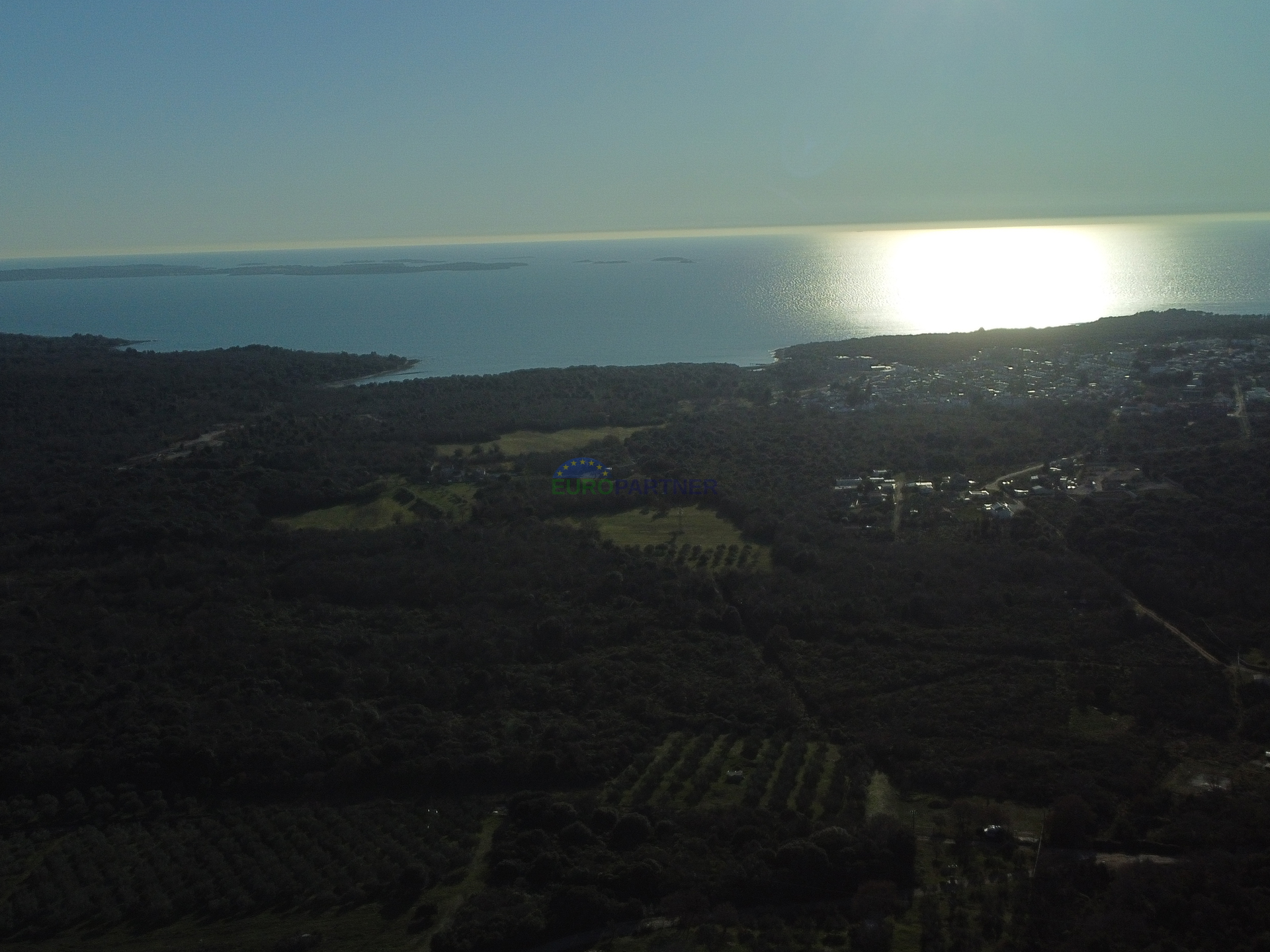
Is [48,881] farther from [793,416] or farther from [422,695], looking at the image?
[793,416]

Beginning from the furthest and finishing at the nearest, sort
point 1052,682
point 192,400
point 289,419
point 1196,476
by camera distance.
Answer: point 192,400 < point 289,419 < point 1196,476 < point 1052,682

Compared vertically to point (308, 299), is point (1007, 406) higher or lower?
lower

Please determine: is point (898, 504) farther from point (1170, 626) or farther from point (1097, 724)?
point (1097, 724)

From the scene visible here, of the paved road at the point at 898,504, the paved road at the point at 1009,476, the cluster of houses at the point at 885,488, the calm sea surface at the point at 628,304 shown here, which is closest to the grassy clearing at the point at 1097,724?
the paved road at the point at 898,504

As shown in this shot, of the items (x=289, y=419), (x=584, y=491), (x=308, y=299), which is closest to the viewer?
(x=584, y=491)

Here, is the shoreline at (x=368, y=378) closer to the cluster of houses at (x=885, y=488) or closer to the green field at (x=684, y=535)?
the green field at (x=684, y=535)

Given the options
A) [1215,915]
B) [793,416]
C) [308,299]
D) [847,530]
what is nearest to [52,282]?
[308,299]
